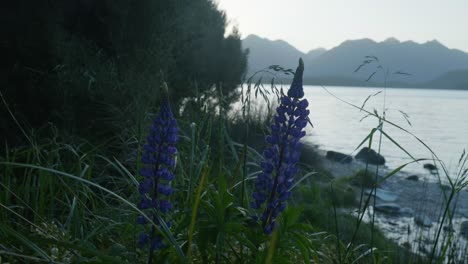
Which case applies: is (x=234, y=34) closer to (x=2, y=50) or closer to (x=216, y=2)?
(x=216, y=2)

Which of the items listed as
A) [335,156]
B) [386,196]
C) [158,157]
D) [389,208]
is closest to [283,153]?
[158,157]

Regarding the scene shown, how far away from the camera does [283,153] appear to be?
2.07 metres

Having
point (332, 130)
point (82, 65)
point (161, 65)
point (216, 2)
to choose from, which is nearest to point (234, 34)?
point (216, 2)

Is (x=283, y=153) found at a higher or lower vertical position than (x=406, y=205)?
higher

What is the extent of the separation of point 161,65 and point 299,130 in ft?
20.0

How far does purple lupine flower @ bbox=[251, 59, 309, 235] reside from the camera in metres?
2.06

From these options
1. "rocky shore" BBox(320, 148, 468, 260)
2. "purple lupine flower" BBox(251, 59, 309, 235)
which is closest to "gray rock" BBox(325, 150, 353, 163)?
"rocky shore" BBox(320, 148, 468, 260)

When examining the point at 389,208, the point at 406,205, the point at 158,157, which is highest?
the point at 158,157

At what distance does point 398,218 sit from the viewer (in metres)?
10.9

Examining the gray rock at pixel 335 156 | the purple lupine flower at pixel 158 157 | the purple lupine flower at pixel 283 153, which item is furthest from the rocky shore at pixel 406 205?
the purple lupine flower at pixel 158 157

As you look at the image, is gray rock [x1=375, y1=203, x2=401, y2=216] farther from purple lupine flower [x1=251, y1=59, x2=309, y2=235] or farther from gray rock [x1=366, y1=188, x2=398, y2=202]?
purple lupine flower [x1=251, y1=59, x2=309, y2=235]

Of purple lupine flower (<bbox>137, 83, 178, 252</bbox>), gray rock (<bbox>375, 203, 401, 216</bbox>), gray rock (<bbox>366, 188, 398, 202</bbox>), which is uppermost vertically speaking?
purple lupine flower (<bbox>137, 83, 178, 252</bbox>)

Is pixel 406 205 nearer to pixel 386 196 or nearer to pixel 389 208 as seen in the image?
pixel 386 196

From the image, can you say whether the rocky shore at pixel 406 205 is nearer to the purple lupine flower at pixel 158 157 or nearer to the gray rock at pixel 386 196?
the gray rock at pixel 386 196
